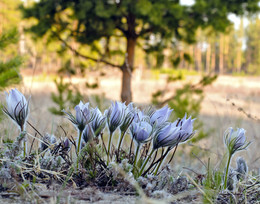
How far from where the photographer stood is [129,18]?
5336 mm

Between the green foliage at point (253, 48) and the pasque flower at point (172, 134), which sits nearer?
the pasque flower at point (172, 134)

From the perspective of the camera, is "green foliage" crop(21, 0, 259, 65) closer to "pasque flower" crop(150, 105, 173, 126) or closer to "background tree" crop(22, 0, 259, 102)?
"background tree" crop(22, 0, 259, 102)

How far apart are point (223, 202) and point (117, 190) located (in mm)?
348

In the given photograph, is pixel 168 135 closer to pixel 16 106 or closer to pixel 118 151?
pixel 118 151

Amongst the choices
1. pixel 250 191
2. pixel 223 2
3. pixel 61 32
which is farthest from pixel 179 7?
pixel 250 191

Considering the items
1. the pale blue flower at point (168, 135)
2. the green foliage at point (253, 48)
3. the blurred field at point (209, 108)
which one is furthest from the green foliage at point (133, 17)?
the green foliage at point (253, 48)

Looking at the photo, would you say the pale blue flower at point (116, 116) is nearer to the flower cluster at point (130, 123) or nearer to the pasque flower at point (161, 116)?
the flower cluster at point (130, 123)

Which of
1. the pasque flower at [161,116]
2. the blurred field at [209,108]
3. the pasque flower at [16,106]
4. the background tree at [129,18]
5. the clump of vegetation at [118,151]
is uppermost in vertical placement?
the background tree at [129,18]

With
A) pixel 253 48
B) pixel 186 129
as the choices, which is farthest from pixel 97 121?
pixel 253 48

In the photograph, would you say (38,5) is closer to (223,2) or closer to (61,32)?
(61,32)

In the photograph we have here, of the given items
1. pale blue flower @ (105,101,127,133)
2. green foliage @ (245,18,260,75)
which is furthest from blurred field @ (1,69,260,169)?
green foliage @ (245,18,260,75)

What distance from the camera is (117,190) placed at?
1015mm

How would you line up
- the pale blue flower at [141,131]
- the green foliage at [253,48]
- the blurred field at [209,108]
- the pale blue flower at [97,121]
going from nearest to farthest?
1. the pale blue flower at [141,131]
2. the pale blue flower at [97,121]
3. the blurred field at [209,108]
4. the green foliage at [253,48]

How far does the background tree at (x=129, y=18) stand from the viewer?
464 cm
